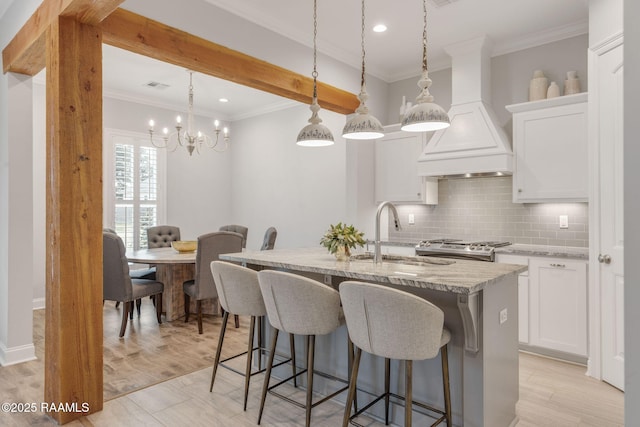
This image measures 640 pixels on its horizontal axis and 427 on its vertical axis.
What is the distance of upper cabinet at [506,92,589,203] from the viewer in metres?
3.55

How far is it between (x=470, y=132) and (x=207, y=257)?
2.99 meters

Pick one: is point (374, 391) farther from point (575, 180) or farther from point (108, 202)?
point (108, 202)

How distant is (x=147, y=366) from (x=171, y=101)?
4357 mm

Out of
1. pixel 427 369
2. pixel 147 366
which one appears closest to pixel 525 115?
pixel 427 369

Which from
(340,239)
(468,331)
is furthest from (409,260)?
(468,331)

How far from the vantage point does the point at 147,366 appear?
3.25 meters

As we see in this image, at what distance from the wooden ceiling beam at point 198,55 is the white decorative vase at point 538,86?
2032 millimetres

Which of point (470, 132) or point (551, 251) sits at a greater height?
point (470, 132)

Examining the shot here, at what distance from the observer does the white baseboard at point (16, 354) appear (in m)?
3.24

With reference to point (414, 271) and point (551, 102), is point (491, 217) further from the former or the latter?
point (414, 271)

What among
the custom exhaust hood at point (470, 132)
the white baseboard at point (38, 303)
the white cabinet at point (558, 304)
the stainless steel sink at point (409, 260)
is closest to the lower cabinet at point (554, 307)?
the white cabinet at point (558, 304)

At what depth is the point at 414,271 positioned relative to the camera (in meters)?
2.25

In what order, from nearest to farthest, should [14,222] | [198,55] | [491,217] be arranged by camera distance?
1. [198,55]
2. [14,222]
3. [491,217]

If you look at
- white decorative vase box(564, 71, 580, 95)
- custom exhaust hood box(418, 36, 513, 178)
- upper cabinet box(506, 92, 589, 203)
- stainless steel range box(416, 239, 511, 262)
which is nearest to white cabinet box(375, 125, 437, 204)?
custom exhaust hood box(418, 36, 513, 178)
